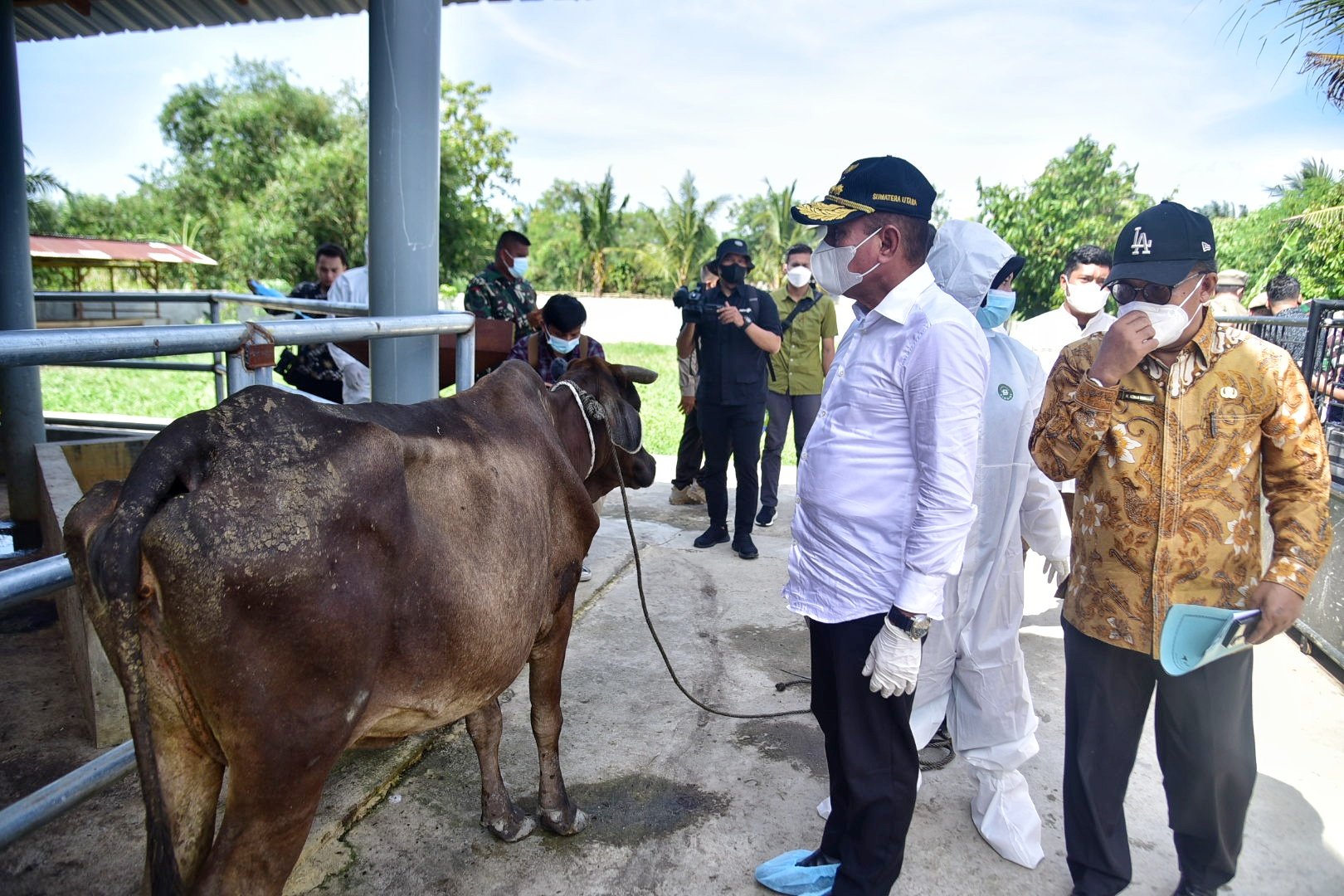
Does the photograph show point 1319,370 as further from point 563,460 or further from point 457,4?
point 457,4

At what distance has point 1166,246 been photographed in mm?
2270

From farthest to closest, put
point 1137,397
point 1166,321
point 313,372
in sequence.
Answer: point 313,372 < point 1137,397 < point 1166,321

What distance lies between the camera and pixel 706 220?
35.5 m

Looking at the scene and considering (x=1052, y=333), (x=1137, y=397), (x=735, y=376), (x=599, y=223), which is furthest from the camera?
(x=599, y=223)

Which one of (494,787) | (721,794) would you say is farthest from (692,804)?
(494,787)

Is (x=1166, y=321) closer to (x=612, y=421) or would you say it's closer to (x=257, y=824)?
(x=612, y=421)

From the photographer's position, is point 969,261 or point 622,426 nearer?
point 969,261

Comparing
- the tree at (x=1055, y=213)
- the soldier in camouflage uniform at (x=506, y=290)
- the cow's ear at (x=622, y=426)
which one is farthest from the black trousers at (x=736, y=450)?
the tree at (x=1055, y=213)

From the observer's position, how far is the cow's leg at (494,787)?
2.85 meters

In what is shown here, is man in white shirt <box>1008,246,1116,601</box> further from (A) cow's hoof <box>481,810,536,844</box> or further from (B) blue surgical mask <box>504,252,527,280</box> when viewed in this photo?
(A) cow's hoof <box>481,810,536,844</box>

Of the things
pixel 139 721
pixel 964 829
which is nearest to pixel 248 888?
pixel 139 721

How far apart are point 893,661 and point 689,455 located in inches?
205

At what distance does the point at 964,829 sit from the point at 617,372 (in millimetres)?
2075

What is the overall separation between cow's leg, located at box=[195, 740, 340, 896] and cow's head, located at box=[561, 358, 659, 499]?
5.62ft
